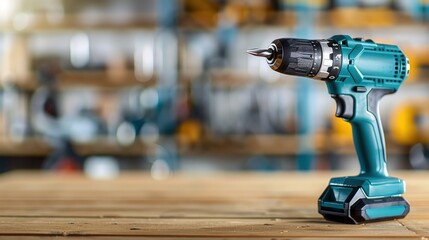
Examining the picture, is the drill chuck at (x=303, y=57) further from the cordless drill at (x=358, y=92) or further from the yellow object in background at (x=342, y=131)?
the yellow object in background at (x=342, y=131)

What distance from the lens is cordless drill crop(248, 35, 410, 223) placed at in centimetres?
80

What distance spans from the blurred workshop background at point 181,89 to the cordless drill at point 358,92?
2318mm

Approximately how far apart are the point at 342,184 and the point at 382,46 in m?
0.21

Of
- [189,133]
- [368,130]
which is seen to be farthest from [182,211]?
[189,133]

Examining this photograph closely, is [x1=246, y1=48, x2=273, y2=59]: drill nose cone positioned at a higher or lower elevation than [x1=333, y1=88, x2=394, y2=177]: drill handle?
higher

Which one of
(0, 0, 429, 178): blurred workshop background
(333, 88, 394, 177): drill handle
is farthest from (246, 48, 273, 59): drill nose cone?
(0, 0, 429, 178): blurred workshop background

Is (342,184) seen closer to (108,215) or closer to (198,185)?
(108,215)

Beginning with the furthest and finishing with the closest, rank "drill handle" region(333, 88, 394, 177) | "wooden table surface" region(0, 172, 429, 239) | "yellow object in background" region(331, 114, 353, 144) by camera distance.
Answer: "yellow object in background" region(331, 114, 353, 144) → "drill handle" region(333, 88, 394, 177) → "wooden table surface" region(0, 172, 429, 239)

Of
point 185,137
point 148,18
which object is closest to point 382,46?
point 185,137

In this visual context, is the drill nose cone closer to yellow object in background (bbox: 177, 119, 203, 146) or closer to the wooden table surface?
the wooden table surface

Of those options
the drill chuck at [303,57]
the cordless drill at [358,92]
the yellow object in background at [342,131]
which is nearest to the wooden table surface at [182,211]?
the cordless drill at [358,92]

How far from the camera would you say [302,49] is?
793 millimetres

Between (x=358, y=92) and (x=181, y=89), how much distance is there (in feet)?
8.14

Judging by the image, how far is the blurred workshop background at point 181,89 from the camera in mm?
3225
